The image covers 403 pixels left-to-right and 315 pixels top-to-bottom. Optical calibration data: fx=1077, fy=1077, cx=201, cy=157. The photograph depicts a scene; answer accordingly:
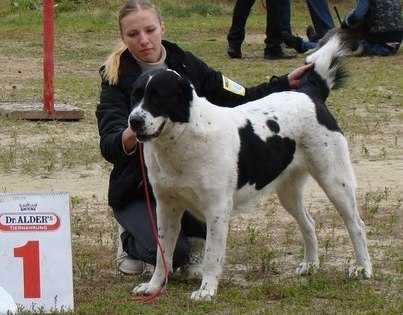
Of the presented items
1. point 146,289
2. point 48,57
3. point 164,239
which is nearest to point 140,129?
point 164,239

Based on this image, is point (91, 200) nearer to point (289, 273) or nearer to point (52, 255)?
point (289, 273)

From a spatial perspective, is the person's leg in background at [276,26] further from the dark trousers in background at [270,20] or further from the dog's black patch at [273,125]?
the dog's black patch at [273,125]

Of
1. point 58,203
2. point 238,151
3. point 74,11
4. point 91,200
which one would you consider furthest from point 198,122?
point 74,11

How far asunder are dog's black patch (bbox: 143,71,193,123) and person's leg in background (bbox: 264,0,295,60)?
10924 mm

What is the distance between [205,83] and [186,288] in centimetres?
112

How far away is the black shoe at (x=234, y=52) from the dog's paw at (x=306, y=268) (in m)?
10.3

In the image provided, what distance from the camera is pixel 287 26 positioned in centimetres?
1579

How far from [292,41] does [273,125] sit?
1084 cm

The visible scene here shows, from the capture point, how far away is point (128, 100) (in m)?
5.57

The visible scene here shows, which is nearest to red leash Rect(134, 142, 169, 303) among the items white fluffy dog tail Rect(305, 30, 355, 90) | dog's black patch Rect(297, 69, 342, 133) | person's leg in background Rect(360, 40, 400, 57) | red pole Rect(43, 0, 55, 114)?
dog's black patch Rect(297, 69, 342, 133)

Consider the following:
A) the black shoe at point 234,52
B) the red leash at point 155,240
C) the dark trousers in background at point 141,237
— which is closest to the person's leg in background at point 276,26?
the black shoe at point 234,52

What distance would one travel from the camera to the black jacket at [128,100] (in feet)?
17.9

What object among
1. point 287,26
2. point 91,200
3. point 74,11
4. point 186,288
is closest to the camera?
point 186,288

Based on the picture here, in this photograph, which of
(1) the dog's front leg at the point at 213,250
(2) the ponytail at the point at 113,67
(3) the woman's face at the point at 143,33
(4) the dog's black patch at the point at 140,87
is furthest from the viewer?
(2) the ponytail at the point at 113,67
